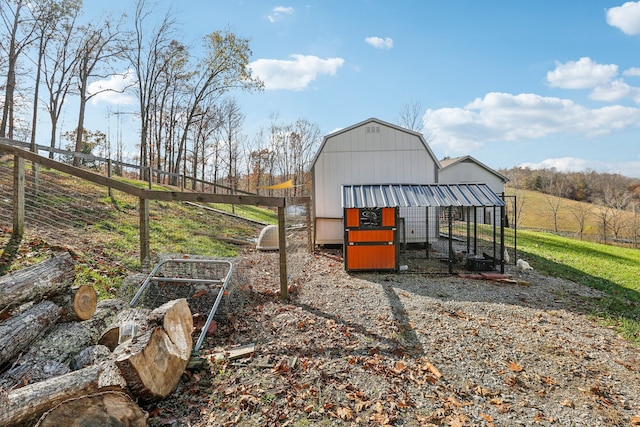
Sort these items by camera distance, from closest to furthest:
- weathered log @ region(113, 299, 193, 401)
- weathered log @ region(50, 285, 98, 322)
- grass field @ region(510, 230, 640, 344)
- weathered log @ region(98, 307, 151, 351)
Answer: weathered log @ region(113, 299, 193, 401) < weathered log @ region(98, 307, 151, 351) < weathered log @ region(50, 285, 98, 322) < grass field @ region(510, 230, 640, 344)

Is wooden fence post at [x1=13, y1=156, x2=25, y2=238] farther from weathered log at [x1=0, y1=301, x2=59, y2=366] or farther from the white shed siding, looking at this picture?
the white shed siding

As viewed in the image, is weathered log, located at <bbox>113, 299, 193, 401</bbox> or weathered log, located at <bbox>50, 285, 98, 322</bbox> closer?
weathered log, located at <bbox>113, 299, 193, 401</bbox>

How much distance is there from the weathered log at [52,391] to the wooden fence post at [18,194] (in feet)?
13.1

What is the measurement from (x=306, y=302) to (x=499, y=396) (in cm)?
310

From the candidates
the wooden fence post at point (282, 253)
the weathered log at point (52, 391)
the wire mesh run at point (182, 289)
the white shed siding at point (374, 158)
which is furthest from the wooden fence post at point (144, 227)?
the white shed siding at point (374, 158)

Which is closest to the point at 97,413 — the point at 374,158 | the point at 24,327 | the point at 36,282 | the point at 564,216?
the point at 24,327

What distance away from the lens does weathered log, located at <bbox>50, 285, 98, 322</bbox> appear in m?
3.47

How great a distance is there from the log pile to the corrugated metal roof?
532 centimetres

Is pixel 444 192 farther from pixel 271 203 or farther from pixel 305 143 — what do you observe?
pixel 305 143

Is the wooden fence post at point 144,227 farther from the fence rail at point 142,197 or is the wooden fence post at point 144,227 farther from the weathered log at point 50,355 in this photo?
the weathered log at point 50,355

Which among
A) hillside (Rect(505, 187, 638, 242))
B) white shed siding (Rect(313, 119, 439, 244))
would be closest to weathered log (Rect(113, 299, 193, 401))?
white shed siding (Rect(313, 119, 439, 244))

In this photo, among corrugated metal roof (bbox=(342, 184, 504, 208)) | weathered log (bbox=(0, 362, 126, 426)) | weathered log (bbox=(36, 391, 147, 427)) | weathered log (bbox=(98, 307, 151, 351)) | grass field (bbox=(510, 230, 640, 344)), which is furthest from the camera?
corrugated metal roof (bbox=(342, 184, 504, 208))

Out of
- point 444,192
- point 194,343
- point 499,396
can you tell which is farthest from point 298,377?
point 444,192

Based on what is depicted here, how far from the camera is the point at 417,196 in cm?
832
